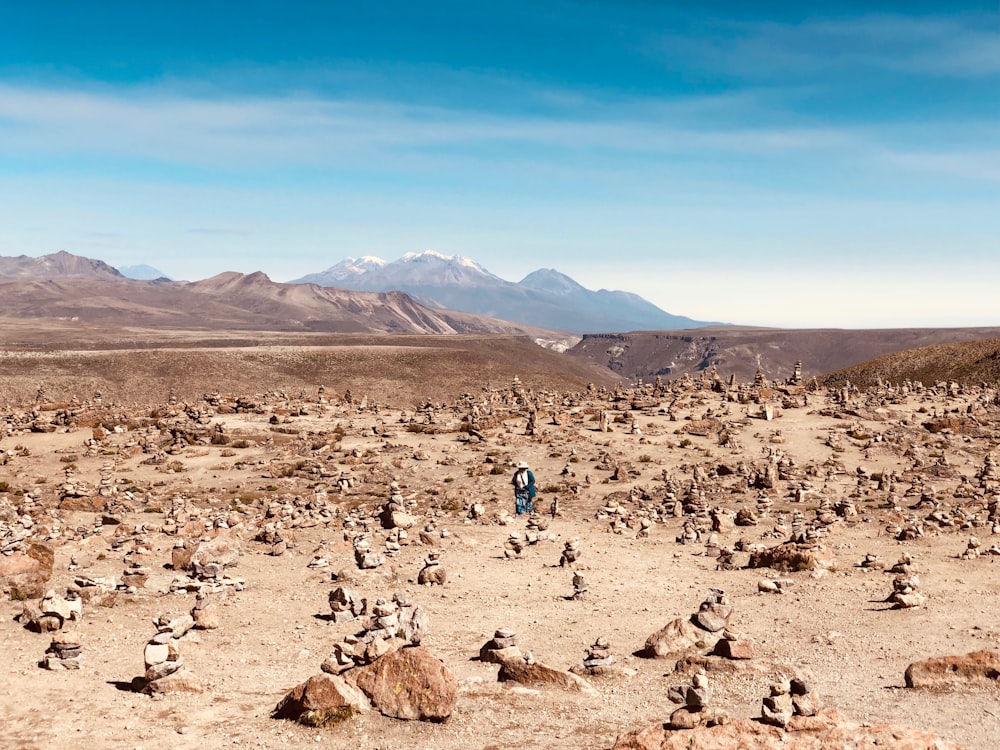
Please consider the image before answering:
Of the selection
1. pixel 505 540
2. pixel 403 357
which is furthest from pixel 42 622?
pixel 403 357

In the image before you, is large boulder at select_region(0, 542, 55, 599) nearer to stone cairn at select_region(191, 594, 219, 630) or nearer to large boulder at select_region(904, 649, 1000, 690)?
stone cairn at select_region(191, 594, 219, 630)

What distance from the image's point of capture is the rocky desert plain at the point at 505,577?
11.1 m

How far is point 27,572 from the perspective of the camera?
17078 millimetres

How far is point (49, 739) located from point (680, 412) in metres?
36.6

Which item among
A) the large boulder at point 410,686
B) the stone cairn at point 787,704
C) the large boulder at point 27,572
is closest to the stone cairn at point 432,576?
the large boulder at point 410,686

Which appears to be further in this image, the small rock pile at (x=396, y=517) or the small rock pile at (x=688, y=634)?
the small rock pile at (x=396, y=517)

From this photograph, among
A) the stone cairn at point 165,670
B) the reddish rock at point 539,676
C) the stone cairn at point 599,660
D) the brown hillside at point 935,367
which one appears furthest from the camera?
the brown hillside at point 935,367

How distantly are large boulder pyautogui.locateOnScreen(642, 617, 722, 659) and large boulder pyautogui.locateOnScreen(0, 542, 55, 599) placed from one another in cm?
1345

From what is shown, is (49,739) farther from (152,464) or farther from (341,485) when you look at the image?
(152,464)

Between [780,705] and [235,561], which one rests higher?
[780,705]

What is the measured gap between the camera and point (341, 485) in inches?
1215

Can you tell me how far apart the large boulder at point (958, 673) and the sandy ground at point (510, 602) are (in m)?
0.37

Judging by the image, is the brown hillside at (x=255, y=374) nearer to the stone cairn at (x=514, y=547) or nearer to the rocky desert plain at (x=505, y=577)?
the rocky desert plain at (x=505, y=577)

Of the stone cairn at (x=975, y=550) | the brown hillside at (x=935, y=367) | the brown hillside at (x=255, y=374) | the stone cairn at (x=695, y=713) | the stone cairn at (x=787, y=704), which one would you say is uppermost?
the brown hillside at (x=935, y=367)
